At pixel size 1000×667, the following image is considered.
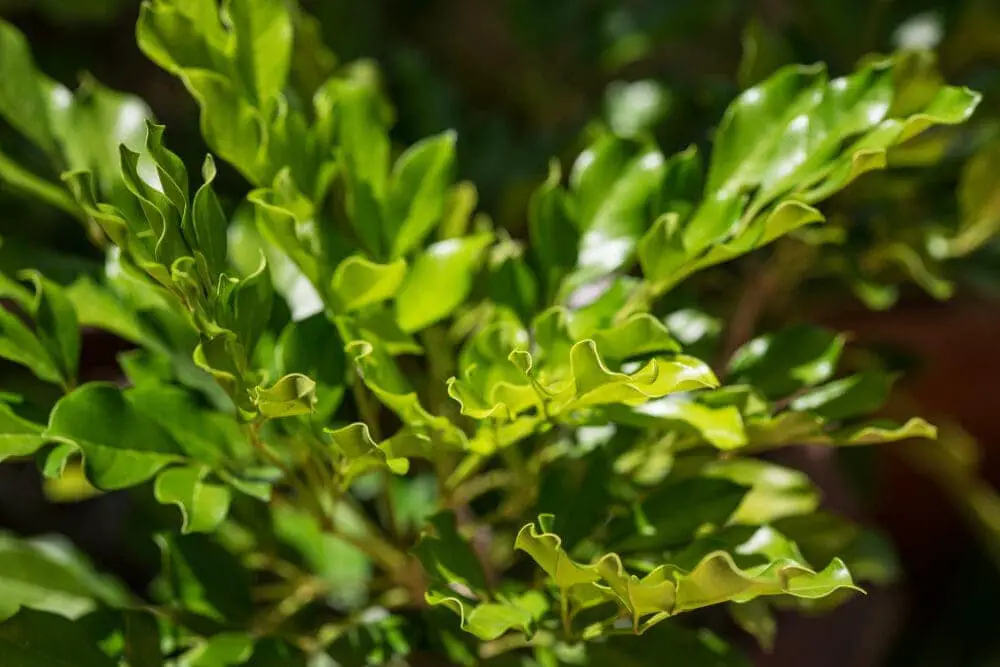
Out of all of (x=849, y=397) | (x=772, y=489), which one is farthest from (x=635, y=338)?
(x=772, y=489)

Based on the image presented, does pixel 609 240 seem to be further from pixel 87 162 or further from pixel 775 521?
pixel 87 162

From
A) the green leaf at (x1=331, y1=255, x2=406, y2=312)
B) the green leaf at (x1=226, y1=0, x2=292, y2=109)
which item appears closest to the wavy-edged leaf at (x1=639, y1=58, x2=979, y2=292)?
the green leaf at (x1=331, y1=255, x2=406, y2=312)

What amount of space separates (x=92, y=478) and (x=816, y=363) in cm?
42

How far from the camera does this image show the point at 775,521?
69 centimetres

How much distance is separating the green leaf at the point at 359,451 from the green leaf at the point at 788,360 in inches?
9.4

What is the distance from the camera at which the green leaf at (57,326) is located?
22.3 inches

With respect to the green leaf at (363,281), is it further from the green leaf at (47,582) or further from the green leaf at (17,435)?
the green leaf at (47,582)

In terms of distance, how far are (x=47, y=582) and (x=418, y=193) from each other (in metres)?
0.37

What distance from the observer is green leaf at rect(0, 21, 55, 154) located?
636mm

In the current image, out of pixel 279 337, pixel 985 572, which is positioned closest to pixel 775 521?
pixel 279 337

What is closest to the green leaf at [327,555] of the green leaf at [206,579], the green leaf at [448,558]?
the green leaf at [206,579]

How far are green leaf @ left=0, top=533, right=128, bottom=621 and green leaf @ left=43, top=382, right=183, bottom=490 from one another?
0.17m

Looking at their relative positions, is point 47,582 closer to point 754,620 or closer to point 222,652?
point 222,652

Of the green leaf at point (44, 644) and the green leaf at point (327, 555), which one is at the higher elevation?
the green leaf at point (44, 644)
